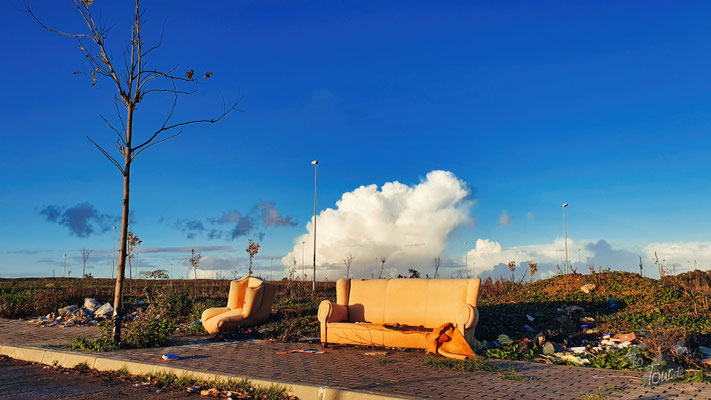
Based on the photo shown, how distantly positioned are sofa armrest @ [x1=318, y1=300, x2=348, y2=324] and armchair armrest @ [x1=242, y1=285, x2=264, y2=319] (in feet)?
7.38

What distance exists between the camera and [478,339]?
10.3 metres

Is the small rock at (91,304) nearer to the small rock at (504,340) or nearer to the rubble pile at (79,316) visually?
the rubble pile at (79,316)

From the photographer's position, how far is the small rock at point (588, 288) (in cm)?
1492

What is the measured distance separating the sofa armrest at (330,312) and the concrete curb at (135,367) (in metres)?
3.23

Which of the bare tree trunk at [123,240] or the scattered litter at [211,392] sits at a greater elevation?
the bare tree trunk at [123,240]

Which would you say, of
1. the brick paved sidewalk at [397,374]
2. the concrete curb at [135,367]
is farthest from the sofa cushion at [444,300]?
the concrete curb at [135,367]

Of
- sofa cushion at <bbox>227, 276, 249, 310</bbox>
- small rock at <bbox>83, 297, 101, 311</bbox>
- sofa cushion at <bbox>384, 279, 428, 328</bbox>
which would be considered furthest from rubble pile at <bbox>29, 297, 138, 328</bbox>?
sofa cushion at <bbox>384, 279, 428, 328</bbox>

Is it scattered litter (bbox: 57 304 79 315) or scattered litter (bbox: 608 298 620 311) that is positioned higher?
scattered litter (bbox: 608 298 620 311)

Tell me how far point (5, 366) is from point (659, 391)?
9.42 metres

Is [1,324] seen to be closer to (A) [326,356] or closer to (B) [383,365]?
(A) [326,356]

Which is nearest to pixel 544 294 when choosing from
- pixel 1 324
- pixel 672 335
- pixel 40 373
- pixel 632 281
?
pixel 632 281

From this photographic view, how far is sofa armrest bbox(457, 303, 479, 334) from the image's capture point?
332 inches

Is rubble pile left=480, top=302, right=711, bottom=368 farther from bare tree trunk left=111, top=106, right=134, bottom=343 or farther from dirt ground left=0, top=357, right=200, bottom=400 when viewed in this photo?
bare tree trunk left=111, top=106, right=134, bottom=343

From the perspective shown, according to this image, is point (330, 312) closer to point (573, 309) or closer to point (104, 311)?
point (573, 309)
